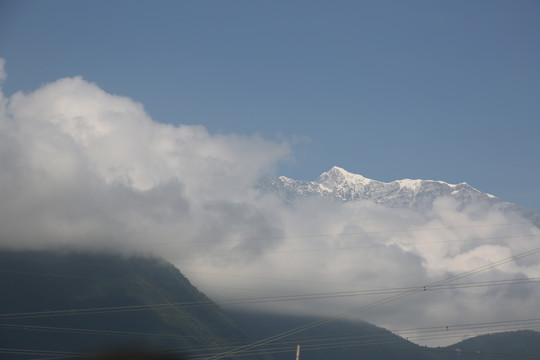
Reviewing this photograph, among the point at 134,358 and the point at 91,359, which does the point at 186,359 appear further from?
the point at 91,359

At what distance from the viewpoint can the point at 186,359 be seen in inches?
900

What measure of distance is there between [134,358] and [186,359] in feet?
8.03

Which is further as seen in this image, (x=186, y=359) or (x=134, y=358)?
(x=186, y=359)

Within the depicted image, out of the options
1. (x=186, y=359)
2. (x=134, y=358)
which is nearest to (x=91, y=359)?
(x=134, y=358)

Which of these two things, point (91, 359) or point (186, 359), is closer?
point (91, 359)

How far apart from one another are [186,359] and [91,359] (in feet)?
12.6

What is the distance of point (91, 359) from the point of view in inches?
813

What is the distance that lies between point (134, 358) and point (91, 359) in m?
1.50

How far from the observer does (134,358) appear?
21.1 m
